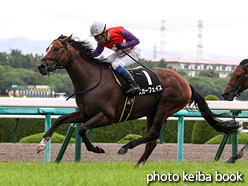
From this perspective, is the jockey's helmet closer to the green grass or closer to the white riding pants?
the white riding pants

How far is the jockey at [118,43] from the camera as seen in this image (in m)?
4.96

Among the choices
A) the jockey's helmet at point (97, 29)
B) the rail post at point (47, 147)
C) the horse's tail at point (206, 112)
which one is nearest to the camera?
the jockey's helmet at point (97, 29)

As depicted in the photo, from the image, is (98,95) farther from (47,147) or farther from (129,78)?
(47,147)

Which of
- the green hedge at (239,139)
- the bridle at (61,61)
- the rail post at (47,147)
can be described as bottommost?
the green hedge at (239,139)

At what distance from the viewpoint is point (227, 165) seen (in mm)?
5344

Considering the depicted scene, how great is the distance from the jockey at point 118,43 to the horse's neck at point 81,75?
22 cm

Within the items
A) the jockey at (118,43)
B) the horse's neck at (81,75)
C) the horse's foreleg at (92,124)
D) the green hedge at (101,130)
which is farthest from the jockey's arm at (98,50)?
the green hedge at (101,130)

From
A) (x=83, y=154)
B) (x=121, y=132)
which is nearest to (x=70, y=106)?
(x=83, y=154)

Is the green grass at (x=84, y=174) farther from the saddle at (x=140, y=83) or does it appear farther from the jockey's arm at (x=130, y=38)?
the jockey's arm at (x=130, y=38)

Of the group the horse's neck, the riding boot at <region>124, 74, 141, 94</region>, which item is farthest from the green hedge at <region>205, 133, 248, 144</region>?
the horse's neck

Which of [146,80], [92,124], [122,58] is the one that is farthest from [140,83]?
[92,124]

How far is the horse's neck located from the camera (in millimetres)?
4945

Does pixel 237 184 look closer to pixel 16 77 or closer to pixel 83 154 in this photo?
pixel 83 154

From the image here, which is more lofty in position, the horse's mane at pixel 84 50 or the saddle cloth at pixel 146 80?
the horse's mane at pixel 84 50
